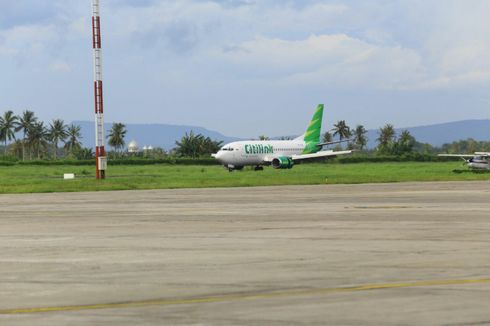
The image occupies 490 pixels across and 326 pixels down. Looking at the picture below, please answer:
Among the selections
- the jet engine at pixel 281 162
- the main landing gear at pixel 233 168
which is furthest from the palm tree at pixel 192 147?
the main landing gear at pixel 233 168

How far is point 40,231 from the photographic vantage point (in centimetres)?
1909

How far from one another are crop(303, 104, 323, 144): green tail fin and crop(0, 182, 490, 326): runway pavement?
58.6 m

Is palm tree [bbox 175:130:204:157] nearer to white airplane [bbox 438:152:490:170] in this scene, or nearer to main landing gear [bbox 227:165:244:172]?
main landing gear [bbox 227:165:244:172]

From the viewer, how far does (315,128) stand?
84.9 meters

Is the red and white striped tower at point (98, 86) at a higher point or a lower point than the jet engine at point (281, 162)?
higher

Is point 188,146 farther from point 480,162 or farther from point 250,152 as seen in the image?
point 480,162

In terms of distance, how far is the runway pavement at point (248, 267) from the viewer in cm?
905

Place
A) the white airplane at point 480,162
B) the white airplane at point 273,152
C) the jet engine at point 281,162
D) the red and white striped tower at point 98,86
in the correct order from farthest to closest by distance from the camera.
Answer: the jet engine at point 281,162
the white airplane at point 273,152
the white airplane at point 480,162
the red and white striped tower at point 98,86

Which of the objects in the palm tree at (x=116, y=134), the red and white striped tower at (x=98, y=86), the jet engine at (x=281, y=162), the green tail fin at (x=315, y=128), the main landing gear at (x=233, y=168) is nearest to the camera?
the red and white striped tower at (x=98, y=86)

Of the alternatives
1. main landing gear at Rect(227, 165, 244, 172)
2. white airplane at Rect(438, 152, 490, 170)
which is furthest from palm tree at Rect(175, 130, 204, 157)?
white airplane at Rect(438, 152, 490, 170)

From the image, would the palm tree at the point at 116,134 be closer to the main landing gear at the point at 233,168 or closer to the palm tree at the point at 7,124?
the palm tree at the point at 7,124

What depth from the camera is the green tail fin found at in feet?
275

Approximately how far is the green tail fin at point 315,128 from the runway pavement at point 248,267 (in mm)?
58582

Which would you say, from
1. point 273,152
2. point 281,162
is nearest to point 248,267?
point 281,162
